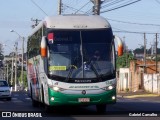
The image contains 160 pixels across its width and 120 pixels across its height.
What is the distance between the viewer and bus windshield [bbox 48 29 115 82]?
2139 centimetres

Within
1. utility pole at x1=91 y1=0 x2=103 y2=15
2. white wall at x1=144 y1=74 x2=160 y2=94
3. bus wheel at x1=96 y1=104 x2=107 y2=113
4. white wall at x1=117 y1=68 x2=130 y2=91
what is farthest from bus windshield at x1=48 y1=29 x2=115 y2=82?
white wall at x1=117 y1=68 x2=130 y2=91

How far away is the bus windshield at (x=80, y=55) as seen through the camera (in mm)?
21391

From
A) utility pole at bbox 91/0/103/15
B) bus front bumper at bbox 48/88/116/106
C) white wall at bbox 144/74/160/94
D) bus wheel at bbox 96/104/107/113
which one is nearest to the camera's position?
bus front bumper at bbox 48/88/116/106

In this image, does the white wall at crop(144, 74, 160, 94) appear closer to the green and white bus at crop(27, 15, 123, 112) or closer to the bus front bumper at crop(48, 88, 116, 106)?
the green and white bus at crop(27, 15, 123, 112)

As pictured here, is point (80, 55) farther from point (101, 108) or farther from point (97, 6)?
point (97, 6)

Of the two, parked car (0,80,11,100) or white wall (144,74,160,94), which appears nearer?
parked car (0,80,11,100)

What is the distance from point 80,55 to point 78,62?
0.30m

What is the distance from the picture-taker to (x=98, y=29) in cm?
2212

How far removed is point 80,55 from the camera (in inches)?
849

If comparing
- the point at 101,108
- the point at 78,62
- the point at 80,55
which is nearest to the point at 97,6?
the point at 101,108

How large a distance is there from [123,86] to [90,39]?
61701 millimetres

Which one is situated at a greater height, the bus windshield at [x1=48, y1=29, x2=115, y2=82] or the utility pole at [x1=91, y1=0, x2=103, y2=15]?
the utility pole at [x1=91, y1=0, x2=103, y2=15]

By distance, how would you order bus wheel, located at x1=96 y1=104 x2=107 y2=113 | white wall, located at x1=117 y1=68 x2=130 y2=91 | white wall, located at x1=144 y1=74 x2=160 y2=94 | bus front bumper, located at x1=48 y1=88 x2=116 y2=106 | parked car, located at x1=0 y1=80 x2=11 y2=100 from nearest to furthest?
bus front bumper, located at x1=48 y1=88 x2=116 y2=106, bus wheel, located at x1=96 y1=104 x2=107 y2=113, parked car, located at x1=0 y1=80 x2=11 y2=100, white wall, located at x1=144 y1=74 x2=160 y2=94, white wall, located at x1=117 y1=68 x2=130 y2=91

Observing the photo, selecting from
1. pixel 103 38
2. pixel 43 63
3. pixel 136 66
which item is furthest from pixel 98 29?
pixel 136 66
